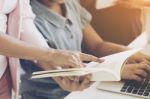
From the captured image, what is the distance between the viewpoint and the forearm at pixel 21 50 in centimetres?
94

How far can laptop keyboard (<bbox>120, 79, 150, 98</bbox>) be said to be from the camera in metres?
1.00

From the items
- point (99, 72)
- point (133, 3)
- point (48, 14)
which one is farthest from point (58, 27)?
point (99, 72)

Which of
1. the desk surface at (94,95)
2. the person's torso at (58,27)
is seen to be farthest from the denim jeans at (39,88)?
the desk surface at (94,95)

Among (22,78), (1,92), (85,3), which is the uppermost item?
(85,3)

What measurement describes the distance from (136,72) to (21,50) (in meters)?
0.40

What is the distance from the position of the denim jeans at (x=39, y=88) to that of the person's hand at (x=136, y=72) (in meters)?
0.34

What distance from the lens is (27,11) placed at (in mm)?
1135

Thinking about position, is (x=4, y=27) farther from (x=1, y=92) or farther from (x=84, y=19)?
(x=84, y=19)

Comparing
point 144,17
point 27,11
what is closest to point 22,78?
point 27,11

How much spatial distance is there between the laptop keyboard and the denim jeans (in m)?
0.38

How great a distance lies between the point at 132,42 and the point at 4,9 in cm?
70

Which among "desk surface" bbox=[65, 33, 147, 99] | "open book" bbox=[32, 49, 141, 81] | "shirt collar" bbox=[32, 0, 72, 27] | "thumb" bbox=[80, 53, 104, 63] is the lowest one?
"desk surface" bbox=[65, 33, 147, 99]

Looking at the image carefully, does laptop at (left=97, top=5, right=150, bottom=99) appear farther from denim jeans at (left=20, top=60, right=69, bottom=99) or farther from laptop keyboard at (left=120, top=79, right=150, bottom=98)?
denim jeans at (left=20, top=60, right=69, bottom=99)

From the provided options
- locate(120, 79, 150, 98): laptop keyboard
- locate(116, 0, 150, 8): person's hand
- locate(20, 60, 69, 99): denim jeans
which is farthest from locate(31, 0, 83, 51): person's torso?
locate(120, 79, 150, 98): laptop keyboard
